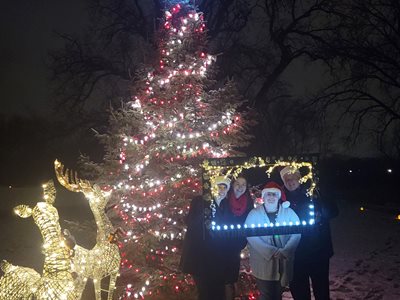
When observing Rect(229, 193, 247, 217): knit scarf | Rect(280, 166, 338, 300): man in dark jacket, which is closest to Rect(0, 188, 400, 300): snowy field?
Rect(280, 166, 338, 300): man in dark jacket

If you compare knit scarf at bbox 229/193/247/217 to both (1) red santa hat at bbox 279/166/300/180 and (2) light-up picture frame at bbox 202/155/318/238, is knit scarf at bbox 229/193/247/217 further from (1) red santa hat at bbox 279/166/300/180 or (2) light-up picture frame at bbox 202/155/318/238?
(1) red santa hat at bbox 279/166/300/180

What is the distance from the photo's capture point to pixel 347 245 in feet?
37.8

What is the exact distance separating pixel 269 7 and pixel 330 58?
110 inches

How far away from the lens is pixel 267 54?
50.1 ft

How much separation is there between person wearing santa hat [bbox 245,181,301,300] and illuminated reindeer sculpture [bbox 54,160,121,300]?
159 centimetres


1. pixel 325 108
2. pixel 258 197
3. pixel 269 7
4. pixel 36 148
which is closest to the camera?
pixel 258 197

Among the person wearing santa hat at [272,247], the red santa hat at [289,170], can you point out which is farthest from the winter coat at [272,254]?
the red santa hat at [289,170]

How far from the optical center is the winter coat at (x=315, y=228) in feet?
15.1

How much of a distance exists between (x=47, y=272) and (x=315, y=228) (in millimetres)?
2856

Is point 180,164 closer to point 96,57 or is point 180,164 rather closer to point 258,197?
point 258,197

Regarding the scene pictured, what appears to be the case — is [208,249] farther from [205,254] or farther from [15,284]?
[15,284]

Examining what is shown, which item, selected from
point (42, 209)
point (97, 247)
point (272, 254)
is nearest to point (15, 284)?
point (42, 209)

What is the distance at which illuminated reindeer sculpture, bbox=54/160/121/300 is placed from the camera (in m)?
4.64

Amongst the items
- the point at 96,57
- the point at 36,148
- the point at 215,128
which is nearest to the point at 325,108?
the point at 96,57
